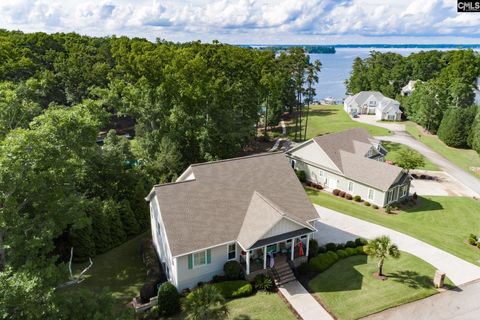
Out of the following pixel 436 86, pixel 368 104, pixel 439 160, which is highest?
pixel 436 86

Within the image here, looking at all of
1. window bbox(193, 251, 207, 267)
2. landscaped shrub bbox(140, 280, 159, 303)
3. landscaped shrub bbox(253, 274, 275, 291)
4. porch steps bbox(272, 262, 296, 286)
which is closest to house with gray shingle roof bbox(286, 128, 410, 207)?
porch steps bbox(272, 262, 296, 286)

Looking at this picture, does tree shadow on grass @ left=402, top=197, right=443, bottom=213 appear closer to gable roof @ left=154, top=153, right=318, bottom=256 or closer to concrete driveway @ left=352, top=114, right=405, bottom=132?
gable roof @ left=154, top=153, right=318, bottom=256

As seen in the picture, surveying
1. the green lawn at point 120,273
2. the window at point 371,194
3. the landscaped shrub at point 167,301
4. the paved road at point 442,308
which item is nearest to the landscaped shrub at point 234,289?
the landscaped shrub at point 167,301

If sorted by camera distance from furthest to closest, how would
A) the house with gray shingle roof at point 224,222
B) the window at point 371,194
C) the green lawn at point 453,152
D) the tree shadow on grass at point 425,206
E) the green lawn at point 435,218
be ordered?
1. the green lawn at point 453,152
2. the window at point 371,194
3. the tree shadow on grass at point 425,206
4. the green lawn at point 435,218
5. the house with gray shingle roof at point 224,222

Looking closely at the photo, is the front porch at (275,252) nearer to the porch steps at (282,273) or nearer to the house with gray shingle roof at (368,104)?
the porch steps at (282,273)

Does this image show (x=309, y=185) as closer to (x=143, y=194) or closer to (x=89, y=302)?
(x=143, y=194)

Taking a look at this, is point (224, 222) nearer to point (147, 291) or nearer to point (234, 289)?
point (234, 289)

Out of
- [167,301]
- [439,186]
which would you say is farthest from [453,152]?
[167,301]
